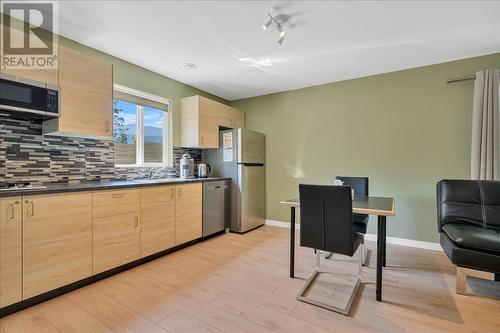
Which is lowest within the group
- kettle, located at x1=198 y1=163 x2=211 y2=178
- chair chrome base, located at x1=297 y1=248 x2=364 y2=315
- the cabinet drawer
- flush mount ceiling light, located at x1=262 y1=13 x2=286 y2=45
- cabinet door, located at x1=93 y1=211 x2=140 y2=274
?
chair chrome base, located at x1=297 y1=248 x2=364 y2=315

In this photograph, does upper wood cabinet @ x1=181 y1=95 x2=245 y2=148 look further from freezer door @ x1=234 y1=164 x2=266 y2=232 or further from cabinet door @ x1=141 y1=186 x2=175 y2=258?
cabinet door @ x1=141 y1=186 x2=175 y2=258

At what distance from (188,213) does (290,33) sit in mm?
2433

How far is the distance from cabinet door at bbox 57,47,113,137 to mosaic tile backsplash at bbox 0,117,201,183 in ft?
1.05

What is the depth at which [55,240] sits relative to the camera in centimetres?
185

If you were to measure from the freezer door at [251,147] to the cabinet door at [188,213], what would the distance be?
2.98 feet

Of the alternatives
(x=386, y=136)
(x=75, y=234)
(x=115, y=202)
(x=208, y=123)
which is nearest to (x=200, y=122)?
(x=208, y=123)

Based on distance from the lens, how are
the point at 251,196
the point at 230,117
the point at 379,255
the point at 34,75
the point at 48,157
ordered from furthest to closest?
the point at 230,117 < the point at 251,196 < the point at 48,157 < the point at 34,75 < the point at 379,255

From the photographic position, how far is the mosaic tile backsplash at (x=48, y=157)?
2.02 metres

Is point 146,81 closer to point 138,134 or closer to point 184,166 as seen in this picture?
point 138,134

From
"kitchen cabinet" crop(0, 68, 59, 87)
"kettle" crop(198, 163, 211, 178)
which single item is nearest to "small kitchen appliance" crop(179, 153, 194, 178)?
"kettle" crop(198, 163, 211, 178)

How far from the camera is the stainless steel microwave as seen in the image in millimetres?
1791

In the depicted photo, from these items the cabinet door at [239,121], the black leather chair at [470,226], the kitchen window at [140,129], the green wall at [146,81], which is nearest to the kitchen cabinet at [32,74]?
the green wall at [146,81]

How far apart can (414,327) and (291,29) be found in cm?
265

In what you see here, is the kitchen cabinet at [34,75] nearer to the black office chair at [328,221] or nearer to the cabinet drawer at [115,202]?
the cabinet drawer at [115,202]
